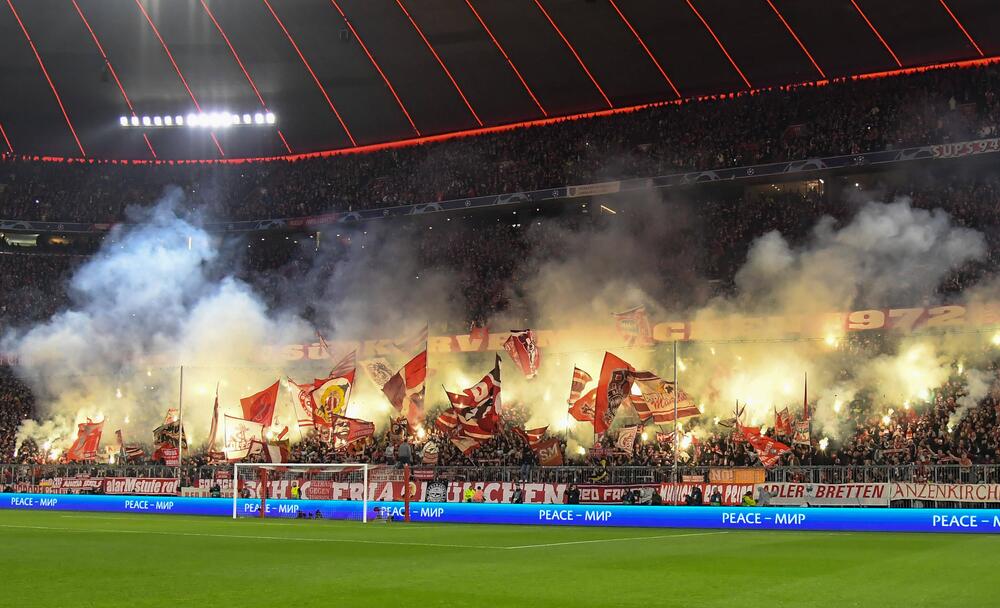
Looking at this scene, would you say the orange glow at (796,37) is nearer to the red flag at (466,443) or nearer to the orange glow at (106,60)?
the red flag at (466,443)

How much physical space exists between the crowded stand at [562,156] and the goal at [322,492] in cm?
1526

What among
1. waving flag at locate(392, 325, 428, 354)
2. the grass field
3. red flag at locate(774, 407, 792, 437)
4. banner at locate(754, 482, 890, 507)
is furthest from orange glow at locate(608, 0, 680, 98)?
the grass field

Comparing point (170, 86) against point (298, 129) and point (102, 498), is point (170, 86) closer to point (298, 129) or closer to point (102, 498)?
point (298, 129)

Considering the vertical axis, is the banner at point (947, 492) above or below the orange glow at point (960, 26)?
below

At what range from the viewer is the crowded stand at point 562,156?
3272 centimetres

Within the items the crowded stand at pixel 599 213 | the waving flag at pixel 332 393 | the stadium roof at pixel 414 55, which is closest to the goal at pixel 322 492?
the crowded stand at pixel 599 213

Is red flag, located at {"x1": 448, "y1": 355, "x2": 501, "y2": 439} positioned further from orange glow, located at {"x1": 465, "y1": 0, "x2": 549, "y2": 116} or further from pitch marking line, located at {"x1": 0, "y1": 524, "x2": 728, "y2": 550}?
orange glow, located at {"x1": 465, "y1": 0, "x2": 549, "y2": 116}

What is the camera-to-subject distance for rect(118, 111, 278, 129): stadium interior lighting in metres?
40.2

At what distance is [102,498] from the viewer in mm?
26859

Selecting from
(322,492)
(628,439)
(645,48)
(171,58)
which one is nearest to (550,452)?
(628,439)

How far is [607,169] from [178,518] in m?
20.1

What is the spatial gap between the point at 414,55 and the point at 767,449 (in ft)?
66.1

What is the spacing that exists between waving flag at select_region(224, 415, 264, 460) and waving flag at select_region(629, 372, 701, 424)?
10572mm

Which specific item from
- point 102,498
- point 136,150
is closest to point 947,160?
point 102,498
